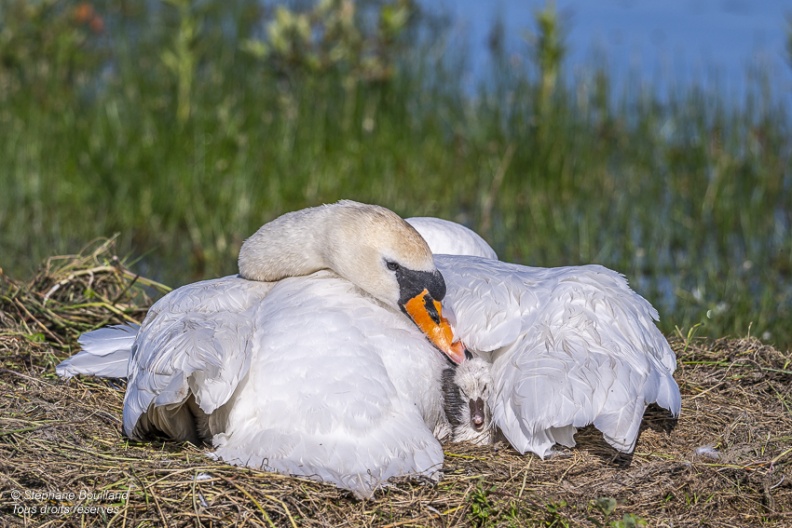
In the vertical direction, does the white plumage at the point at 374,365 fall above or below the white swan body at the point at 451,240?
above

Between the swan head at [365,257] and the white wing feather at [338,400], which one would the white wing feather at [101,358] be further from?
the white wing feather at [338,400]

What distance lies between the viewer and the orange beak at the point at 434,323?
426 cm

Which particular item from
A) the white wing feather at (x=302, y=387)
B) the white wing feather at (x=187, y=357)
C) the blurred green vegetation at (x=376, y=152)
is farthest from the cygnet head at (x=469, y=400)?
the blurred green vegetation at (x=376, y=152)

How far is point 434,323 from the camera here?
432 cm

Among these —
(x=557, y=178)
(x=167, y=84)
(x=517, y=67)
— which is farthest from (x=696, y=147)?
(x=167, y=84)

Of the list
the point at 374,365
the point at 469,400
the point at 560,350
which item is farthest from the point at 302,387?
the point at 560,350

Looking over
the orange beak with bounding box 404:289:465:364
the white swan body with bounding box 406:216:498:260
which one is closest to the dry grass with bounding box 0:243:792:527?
the orange beak with bounding box 404:289:465:364

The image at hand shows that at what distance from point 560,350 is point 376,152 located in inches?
218

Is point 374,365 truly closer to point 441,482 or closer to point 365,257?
point 441,482

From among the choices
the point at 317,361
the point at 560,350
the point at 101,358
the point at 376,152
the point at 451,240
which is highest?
the point at 317,361

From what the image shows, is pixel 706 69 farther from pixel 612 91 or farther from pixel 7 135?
pixel 7 135

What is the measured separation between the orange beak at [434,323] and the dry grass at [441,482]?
0.38 metres

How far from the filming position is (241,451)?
3.92 metres

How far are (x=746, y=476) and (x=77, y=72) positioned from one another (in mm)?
8375
